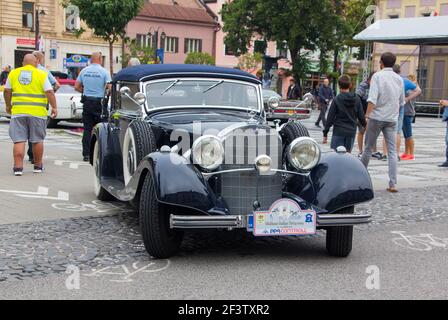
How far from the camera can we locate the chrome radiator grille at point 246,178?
5.54m

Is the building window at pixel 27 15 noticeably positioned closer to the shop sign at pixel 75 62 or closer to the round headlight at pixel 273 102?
the shop sign at pixel 75 62

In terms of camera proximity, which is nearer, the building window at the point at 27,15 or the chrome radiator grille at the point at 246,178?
the chrome radiator grille at the point at 246,178

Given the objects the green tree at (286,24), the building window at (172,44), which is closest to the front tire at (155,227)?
the green tree at (286,24)

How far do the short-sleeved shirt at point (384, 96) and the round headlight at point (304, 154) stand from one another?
3502 millimetres

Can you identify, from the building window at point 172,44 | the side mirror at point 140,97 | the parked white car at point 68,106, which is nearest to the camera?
the side mirror at point 140,97

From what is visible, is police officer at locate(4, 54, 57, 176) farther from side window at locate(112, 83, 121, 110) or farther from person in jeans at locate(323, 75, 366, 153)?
person in jeans at locate(323, 75, 366, 153)

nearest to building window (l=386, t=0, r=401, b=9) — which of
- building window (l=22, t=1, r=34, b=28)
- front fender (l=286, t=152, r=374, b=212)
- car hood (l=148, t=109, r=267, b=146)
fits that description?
building window (l=22, t=1, r=34, b=28)

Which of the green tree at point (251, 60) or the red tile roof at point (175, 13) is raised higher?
the red tile roof at point (175, 13)

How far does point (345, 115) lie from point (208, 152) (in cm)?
496

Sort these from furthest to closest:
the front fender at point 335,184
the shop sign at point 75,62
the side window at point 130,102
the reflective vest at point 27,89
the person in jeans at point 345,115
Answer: the shop sign at point 75,62 → the person in jeans at point 345,115 → the reflective vest at point 27,89 → the side window at point 130,102 → the front fender at point 335,184

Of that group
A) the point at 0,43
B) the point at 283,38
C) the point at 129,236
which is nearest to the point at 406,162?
the point at 129,236

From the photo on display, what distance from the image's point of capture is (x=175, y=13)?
59688 mm
